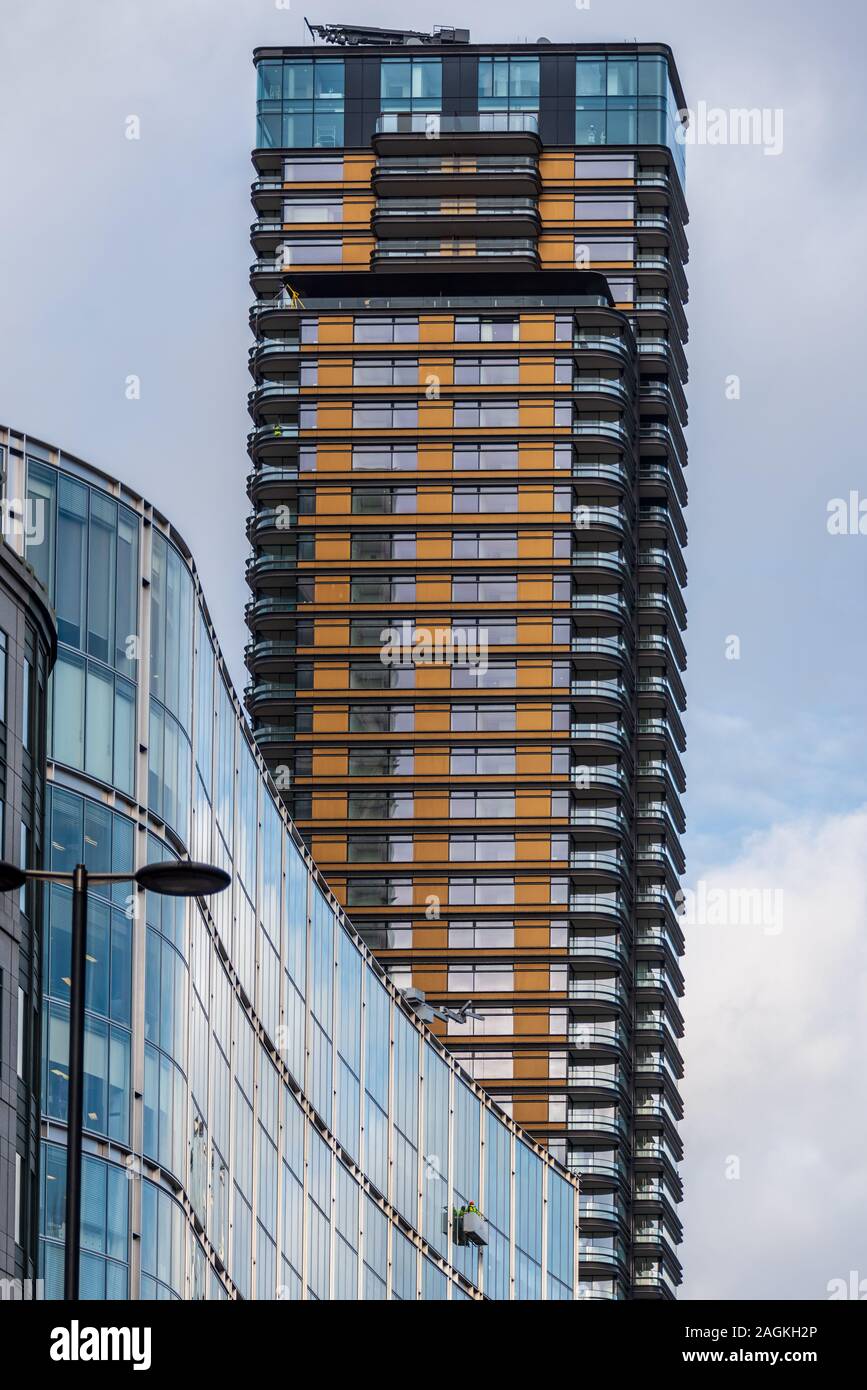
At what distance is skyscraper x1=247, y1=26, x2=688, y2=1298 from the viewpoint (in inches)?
5138

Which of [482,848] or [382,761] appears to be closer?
[482,848]

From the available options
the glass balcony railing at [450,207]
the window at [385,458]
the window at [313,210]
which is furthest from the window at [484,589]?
the window at [313,210]

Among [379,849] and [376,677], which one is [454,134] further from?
[379,849]

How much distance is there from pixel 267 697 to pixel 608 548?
57.3ft

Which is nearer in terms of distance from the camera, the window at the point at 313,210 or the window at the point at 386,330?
the window at the point at 386,330

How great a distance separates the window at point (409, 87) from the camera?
150125mm

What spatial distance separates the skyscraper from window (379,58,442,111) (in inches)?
59.1

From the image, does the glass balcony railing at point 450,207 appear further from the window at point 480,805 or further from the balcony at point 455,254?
the window at point 480,805

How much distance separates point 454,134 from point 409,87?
4120 mm

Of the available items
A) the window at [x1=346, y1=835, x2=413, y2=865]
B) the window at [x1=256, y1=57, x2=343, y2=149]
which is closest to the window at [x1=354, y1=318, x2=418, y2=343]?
the window at [x1=256, y1=57, x2=343, y2=149]

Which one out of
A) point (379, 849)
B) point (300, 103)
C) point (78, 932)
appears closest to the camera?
point (78, 932)

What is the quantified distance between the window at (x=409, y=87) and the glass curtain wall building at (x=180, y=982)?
81.0 meters

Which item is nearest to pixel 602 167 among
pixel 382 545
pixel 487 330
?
pixel 487 330

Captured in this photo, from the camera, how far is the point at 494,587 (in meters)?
134
